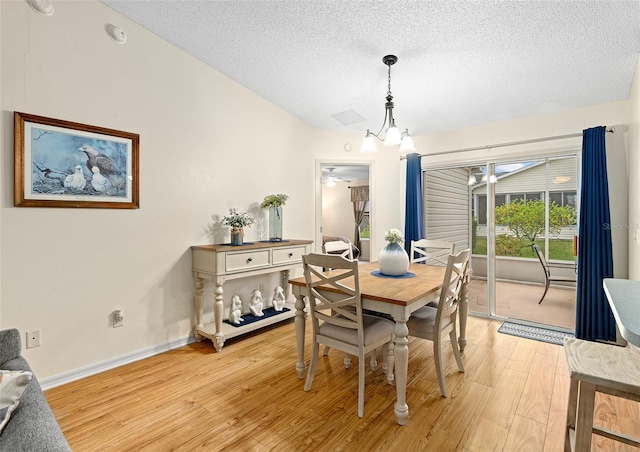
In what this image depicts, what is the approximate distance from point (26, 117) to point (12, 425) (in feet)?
6.70

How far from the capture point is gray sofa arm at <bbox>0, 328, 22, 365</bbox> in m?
1.46

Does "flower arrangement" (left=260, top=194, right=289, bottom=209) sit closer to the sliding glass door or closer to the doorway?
the sliding glass door

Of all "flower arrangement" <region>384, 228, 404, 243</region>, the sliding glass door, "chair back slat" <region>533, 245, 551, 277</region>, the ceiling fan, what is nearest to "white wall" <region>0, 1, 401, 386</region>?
"flower arrangement" <region>384, 228, 404, 243</region>

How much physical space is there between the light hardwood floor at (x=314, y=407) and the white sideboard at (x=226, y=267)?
269 millimetres

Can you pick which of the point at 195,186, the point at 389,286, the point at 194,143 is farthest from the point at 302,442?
the point at 194,143

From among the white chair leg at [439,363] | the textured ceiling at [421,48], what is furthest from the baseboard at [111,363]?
the textured ceiling at [421,48]

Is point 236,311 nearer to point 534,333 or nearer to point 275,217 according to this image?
point 275,217

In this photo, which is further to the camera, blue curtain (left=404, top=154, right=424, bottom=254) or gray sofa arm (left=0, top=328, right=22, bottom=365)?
blue curtain (left=404, top=154, right=424, bottom=254)

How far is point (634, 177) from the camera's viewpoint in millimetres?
2652

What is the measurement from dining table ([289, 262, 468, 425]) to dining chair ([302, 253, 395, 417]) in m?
0.11

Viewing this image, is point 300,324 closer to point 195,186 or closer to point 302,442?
point 302,442

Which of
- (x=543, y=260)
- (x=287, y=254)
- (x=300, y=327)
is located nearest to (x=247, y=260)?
(x=287, y=254)

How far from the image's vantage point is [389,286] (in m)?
2.19

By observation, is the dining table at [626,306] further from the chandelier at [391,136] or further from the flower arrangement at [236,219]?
the flower arrangement at [236,219]
